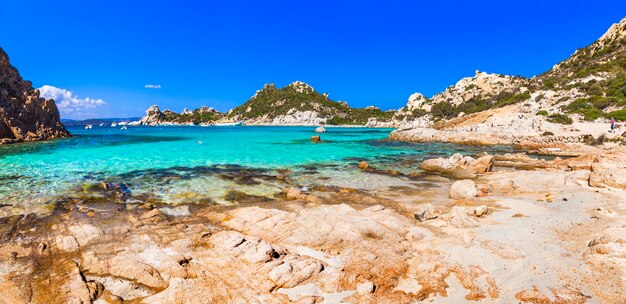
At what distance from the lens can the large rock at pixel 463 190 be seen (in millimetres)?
15008

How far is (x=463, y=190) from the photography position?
601 inches

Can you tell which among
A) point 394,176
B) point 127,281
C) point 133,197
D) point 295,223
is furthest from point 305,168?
point 127,281

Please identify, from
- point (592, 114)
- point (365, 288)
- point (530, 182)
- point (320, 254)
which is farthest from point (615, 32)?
point (365, 288)

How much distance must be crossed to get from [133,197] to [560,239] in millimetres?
17076

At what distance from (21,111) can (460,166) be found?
73521mm

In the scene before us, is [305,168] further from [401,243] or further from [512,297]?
[512,297]

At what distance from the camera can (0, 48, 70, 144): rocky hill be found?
55344mm

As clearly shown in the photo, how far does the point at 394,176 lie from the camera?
21.3 meters

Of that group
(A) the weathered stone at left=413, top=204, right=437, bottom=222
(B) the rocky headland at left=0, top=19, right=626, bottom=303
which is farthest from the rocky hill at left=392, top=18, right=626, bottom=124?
(A) the weathered stone at left=413, top=204, right=437, bottom=222

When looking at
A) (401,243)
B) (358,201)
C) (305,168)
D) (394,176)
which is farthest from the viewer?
(305,168)

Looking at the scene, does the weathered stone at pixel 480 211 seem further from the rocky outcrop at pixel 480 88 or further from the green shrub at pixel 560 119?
the rocky outcrop at pixel 480 88

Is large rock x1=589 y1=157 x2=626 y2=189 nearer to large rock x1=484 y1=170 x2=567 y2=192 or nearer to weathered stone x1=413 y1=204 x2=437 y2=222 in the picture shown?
large rock x1=484 y1=170 x2=567 y2=192

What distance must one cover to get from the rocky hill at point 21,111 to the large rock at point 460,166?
209 ft

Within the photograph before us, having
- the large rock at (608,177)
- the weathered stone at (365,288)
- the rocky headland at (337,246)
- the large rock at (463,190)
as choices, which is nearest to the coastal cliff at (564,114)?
the large rock at (608,177)
